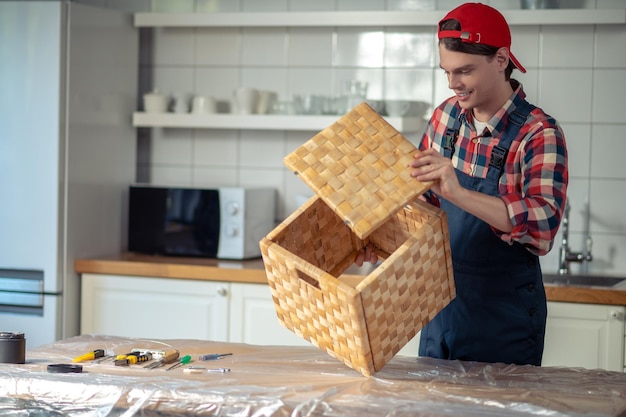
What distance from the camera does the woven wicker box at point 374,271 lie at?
1717 mm

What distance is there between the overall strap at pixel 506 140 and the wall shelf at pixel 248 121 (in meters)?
1.36

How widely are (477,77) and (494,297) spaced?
19.8 inches

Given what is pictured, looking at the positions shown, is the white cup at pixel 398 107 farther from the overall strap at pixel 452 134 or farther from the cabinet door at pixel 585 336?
the overall strap at pixel 452 134

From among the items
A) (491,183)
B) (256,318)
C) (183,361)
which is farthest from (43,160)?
(491,183)

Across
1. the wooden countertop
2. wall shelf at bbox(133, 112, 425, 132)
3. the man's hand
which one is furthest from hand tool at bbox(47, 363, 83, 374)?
wall shelf at bbox(133, 112, 425, 132)

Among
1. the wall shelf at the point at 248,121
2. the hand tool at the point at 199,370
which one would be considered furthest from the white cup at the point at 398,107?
the hand tool at the point at 199,370

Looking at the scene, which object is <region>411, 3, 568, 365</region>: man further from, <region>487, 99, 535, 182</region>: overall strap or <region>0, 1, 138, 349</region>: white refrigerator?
<region>0, 1, 138, 349</region>: white refrigerator

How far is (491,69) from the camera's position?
205 centimetres

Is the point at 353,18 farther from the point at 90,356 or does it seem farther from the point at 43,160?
the point at 90,356

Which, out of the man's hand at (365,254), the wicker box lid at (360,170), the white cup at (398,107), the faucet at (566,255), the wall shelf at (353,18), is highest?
the wall shelf at (353,18)

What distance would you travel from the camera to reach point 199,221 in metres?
3.63

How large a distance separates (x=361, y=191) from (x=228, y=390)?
438 mm

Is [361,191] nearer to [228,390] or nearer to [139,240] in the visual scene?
[228,390]

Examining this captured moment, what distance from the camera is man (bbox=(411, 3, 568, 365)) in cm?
196
